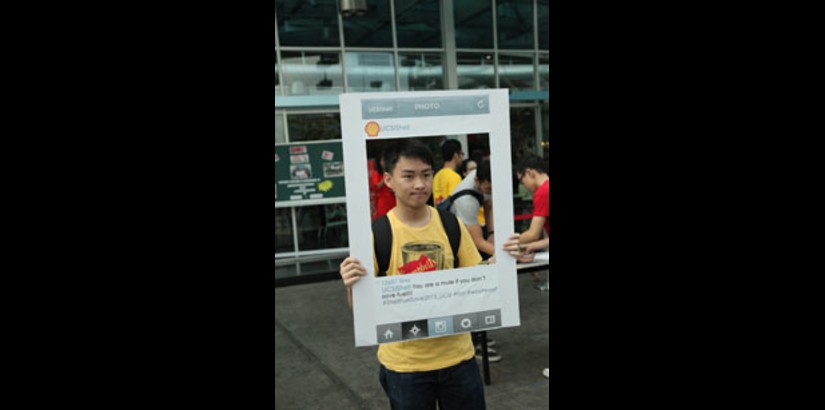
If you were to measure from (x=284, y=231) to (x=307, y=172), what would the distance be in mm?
1395

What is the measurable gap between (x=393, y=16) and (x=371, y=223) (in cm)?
1032

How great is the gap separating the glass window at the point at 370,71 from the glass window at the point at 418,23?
527 millimetres

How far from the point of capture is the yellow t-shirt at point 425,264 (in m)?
2.35

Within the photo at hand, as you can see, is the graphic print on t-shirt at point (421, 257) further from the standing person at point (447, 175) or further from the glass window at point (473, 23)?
the glass window at point (473, 23)

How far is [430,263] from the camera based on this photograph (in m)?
2.37

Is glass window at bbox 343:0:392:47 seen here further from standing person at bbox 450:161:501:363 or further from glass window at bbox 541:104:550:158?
standing person at bbox 450:161:501:363

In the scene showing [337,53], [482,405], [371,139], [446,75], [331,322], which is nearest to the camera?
[371,139]

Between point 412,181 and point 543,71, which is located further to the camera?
point 543,71

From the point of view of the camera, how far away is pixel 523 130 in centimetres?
1271

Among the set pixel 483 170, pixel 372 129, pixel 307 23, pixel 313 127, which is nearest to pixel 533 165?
pixel 483 170

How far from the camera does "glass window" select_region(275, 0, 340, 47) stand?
11.0 meters

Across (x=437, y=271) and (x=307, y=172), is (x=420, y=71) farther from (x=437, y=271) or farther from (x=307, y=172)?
(x=437, y=271)
